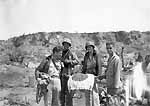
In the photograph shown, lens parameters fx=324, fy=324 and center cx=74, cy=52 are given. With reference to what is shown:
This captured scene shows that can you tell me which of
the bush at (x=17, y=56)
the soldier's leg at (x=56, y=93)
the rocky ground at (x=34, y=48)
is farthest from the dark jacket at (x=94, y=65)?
the bush at (x=17, y=56)

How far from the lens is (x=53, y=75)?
766cm

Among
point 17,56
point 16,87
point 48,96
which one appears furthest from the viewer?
point 17,56

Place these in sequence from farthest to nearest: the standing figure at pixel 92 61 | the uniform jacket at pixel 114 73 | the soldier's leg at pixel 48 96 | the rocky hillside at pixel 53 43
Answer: the rocky hillside at pixel 53 43
the standing figure at pixel 92 61
the uniform jacket at pixel 114 73
the soldier's leg at pixel 48 96

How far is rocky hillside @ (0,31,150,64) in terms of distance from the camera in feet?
184

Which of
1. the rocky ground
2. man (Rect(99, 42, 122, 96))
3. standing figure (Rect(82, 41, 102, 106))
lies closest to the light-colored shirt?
standing figure (Rect(82, 41, 102, 106))

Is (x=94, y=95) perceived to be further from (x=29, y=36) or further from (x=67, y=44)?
(x=29, y=36)

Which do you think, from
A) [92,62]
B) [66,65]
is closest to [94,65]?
[92,62]

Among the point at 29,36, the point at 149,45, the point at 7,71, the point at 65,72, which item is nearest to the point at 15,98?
the point at 7,71

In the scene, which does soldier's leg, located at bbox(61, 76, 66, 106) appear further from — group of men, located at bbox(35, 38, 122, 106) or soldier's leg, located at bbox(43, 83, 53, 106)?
soldier's leg, located at bbox(43, 83, 53, 106)

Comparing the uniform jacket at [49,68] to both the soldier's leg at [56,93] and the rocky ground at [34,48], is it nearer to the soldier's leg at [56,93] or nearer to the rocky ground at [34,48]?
the soldier's leg at [56,93]

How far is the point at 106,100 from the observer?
7.84 metres

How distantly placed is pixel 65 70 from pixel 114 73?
1.21 m

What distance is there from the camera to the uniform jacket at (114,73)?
7.64 meters

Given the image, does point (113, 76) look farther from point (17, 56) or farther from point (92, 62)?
point (17, 56)
